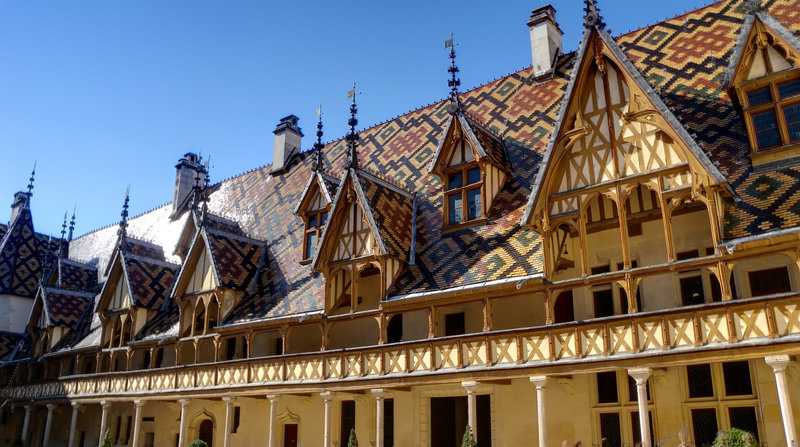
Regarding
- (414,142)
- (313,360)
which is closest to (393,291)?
(313,360)

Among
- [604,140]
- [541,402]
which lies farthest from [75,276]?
[604,140]

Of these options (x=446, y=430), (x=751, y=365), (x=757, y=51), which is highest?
(x=757, y=51)

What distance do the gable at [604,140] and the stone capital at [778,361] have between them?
424cm

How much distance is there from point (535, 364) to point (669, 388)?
3.27m

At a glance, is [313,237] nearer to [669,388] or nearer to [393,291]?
[393,291]

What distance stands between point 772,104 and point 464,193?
8.91 meters

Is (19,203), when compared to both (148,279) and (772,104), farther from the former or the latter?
(772,104)

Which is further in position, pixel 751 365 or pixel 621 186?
pixel 621 186

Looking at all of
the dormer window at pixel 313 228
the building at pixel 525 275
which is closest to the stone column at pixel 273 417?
the building at pixel 525 275

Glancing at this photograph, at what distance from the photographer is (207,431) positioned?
93.1 feet

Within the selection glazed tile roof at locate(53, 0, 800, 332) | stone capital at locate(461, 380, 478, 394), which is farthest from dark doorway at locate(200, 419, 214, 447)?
stone capital at locate(461, 380, 478, 394)

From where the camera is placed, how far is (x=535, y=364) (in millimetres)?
17078

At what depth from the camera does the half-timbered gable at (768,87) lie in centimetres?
1636

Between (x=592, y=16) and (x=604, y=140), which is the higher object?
(x=592, y=16)
